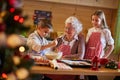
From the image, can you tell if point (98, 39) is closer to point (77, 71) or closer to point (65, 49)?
point (65, 49)

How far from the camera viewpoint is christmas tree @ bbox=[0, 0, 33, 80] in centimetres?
77

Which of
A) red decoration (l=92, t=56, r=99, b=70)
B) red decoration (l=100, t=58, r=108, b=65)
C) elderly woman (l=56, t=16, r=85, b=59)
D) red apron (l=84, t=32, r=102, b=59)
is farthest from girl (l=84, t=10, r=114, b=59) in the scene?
red decoration (l=92, t=56, r=99, b=70)

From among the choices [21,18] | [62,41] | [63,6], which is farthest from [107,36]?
[21,18]

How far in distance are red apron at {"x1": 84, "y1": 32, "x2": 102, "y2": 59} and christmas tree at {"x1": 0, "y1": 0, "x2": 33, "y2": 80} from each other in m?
1.62

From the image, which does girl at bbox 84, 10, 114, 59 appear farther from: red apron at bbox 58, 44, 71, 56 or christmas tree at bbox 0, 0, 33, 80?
Result: christmas tree at bbox 0, 0, 33, 80

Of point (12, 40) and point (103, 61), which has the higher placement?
point (12, 40)

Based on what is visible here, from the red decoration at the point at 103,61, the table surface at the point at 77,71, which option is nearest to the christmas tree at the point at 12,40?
the table surface at the point at 77,71

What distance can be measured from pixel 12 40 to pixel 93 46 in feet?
5.64

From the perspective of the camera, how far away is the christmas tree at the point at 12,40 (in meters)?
0.77

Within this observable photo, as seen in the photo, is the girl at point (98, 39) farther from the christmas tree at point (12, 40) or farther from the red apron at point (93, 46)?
the christmas tree at point (12, 40)

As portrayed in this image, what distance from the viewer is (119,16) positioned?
12.3ft

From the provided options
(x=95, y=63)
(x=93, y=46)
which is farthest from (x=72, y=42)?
(x=95, y=63)

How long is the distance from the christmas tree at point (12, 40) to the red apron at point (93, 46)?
5.32 ft

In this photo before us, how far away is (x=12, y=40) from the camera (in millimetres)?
769
